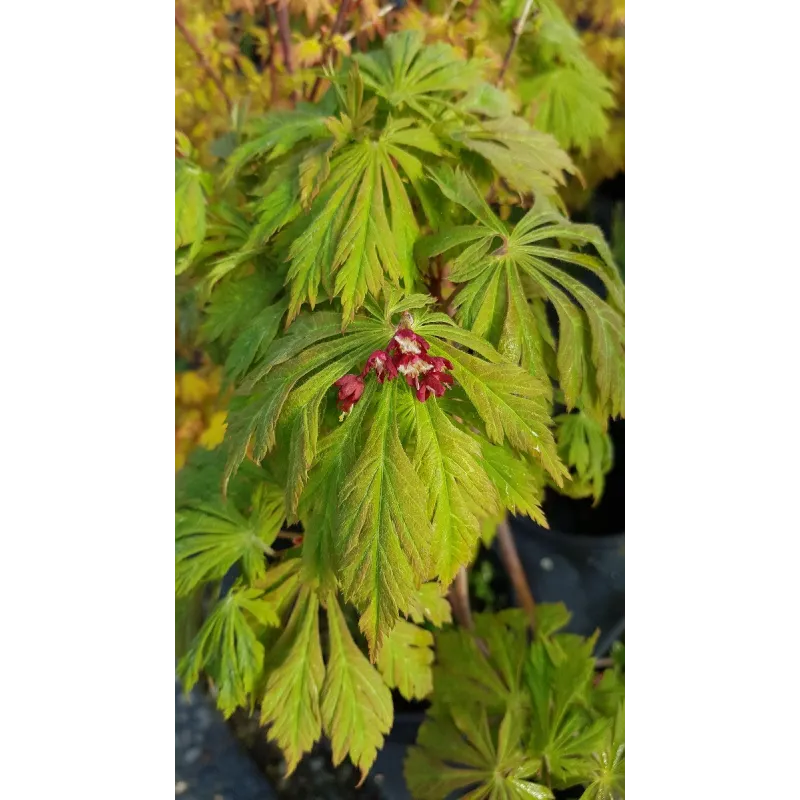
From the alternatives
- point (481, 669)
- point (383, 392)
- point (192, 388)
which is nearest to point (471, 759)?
point (481, 669)

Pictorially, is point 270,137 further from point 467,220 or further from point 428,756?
point 428,756

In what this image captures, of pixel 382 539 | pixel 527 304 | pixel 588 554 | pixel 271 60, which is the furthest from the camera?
pixel 588 554

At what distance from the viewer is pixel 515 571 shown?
3.66 ft

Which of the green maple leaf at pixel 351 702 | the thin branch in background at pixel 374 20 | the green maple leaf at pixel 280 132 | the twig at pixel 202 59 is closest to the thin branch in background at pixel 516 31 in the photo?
the thin branch in background at pixel 374 20

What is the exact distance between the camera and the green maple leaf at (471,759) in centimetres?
85

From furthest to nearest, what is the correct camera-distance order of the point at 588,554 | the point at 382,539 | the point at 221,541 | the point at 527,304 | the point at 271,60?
the point at 588,554 → the point at 271,60 → the point at 221,541 → the point at 527,304 → the point at 382,539

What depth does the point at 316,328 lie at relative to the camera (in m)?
0.65

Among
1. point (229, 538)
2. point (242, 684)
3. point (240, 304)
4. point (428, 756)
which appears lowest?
point (428, 756)

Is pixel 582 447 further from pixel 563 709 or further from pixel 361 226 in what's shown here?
pixel 361 226

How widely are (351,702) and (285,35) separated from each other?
92 cm

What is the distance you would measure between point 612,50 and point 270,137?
1.98 feet

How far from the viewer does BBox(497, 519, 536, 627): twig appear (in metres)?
1.09

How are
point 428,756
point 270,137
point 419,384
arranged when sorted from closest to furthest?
point 419,384, point 270,137, point 428,756

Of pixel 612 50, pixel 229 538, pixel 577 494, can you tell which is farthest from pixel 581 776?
pixel 612 50
